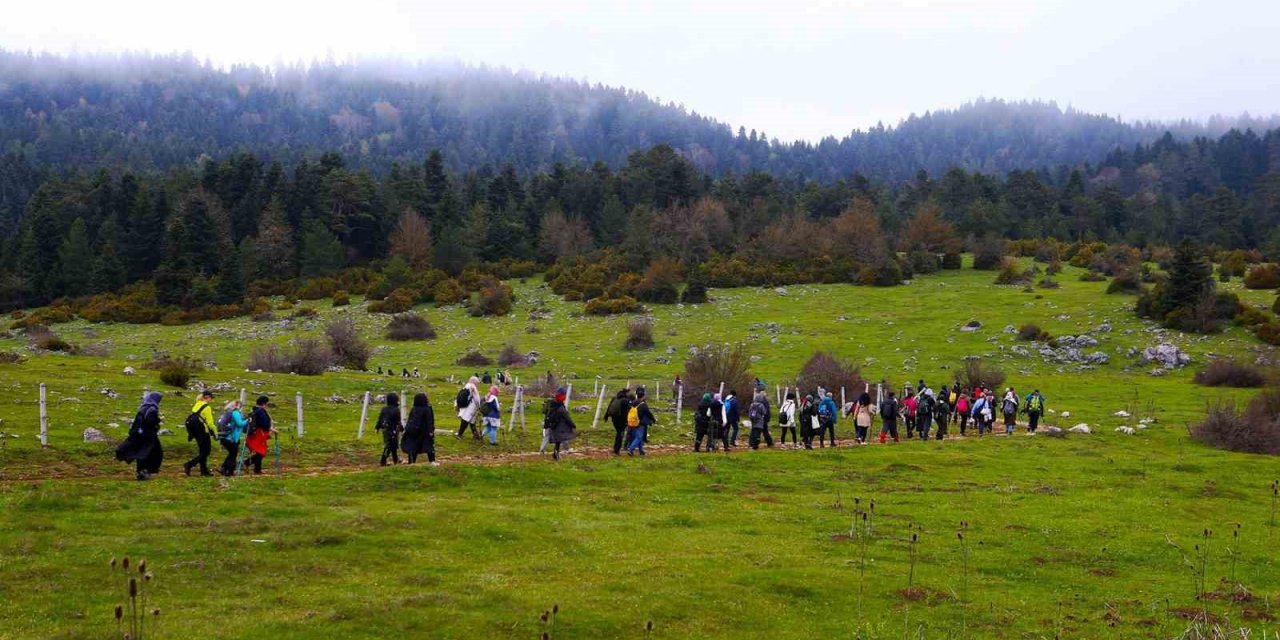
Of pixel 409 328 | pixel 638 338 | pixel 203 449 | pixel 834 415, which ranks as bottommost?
pixel 834 415

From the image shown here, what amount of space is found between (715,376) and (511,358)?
64.7 ft

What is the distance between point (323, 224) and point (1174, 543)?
293 ft

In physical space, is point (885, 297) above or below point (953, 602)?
above

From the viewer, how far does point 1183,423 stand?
38469 mm

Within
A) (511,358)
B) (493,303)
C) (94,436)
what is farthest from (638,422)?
(493,303)

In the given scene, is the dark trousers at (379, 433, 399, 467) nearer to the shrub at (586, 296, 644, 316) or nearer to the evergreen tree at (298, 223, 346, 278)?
the shrub at (586, 296, 644, 316)

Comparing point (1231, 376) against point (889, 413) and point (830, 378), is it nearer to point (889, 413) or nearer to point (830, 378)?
point (830, 378)

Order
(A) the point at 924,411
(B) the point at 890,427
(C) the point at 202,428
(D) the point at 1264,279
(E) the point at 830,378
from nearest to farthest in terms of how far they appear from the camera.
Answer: (C) the point at 202,428, (B) the point at 890,427, (A) the point at 924,411, (E) the point at 830,378, (D) the point at 1264,279

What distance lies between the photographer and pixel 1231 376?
161ft

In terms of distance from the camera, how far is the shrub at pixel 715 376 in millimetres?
39781

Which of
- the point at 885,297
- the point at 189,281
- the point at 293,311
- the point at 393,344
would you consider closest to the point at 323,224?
the point at 189,281

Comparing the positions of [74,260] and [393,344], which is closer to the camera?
[393,344]

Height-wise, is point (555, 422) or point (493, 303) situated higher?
point (493, 303)

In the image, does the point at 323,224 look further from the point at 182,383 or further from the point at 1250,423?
the point at 1250,423
